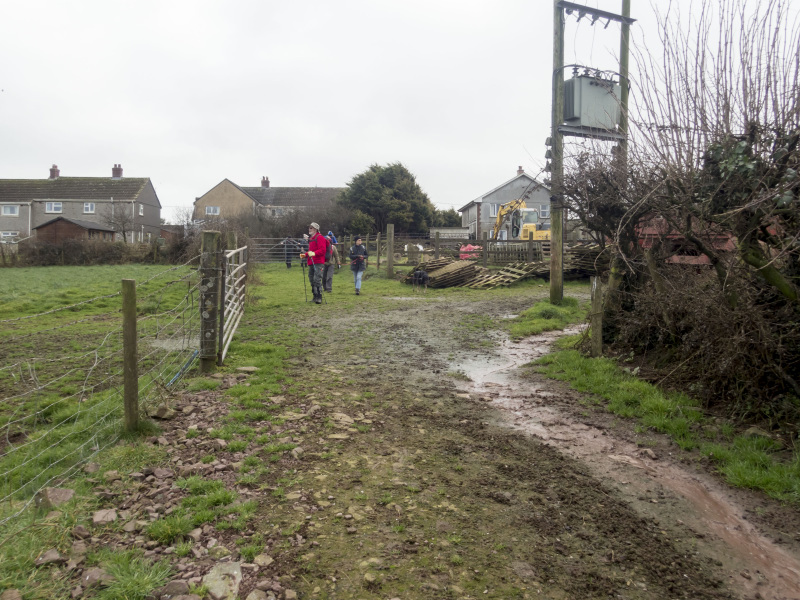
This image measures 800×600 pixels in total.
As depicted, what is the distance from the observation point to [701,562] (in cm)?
320

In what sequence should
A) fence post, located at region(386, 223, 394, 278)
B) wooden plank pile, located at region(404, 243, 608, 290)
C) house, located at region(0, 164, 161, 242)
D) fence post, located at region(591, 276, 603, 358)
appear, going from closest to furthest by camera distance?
fence post, located at region(591, 276, 603, 358) < wooden plank pile, located at region(404, 243, 608, 290) < fence post, located at region(386, 223, 394, 278) < house, located at region(0, 164, 161, 242)

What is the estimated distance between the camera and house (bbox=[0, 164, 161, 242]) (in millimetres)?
52781

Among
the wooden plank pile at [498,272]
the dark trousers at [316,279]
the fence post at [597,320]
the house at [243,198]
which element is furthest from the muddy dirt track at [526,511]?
the house at [243,198]

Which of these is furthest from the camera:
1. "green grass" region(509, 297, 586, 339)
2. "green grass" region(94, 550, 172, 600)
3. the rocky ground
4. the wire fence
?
"green grass" region(509, 297, 586, 339)

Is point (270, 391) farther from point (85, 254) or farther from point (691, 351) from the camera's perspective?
point (85, 254)

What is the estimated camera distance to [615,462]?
4.70 metres

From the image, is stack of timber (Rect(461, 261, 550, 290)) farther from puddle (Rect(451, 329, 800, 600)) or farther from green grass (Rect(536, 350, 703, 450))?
puddle (Rect(451, 329, 800, 600))

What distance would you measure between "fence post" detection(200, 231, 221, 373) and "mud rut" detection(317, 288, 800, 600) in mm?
2296

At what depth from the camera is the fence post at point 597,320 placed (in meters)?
7.91

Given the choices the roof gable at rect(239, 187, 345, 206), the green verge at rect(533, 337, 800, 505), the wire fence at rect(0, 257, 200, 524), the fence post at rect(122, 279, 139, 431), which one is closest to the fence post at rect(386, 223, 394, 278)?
the wire fence at rect(0, 257, 200, 524)

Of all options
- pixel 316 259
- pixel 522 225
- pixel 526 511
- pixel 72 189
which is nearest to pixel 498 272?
pixel 316 259

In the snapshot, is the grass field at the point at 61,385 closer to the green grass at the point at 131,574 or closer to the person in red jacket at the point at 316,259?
the green grass at the point at 131,574

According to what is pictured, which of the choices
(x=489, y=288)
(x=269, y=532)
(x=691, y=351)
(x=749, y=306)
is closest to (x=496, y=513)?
(x=269, y=532)

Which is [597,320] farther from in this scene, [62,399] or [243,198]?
[243,198]
